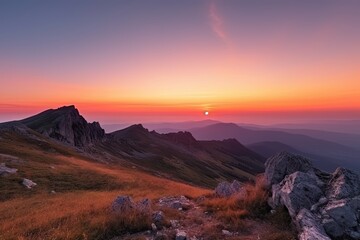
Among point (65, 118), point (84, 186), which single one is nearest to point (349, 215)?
point (84, 186)

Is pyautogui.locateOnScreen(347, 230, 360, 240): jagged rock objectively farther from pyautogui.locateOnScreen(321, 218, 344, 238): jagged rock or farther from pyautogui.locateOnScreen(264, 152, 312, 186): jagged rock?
pyautogui.locateOnScreen(264, 152, 312, 186): jagged rock

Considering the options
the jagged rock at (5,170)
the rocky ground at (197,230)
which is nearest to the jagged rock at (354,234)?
the rocky ground at (197,230)

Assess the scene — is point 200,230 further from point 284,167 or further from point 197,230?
point 284,167

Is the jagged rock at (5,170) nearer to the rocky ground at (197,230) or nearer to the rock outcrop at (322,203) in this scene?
the rocky ground at (197,230)

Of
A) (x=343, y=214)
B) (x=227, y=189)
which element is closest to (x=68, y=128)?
(x=227, y=189)

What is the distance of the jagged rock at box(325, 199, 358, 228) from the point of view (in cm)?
1180

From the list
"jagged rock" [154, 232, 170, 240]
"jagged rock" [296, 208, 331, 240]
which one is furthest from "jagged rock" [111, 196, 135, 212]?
"jagged rock" [296, 208, 331, 240]

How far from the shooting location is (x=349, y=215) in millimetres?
11977

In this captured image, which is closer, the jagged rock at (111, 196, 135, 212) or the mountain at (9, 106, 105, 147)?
the jagged rock at (111, 196, 135, 212)

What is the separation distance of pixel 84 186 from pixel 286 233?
26857mm

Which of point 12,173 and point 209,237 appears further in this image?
point 12,173

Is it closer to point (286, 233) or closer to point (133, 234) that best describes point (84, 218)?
point (133, 234)

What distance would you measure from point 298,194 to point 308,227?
2.87m

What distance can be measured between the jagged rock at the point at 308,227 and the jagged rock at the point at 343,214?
713 millimetres
